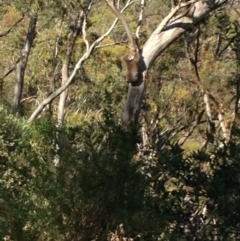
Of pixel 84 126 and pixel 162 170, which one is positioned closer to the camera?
pixel 162 170

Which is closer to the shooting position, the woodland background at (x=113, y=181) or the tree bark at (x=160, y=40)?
the woodland background at (x=113, y=181)

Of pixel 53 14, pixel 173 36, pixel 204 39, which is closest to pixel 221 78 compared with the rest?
pixel 204 39

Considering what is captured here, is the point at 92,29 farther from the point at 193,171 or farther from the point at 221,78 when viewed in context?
the point at 193,171

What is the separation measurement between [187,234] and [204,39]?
1080 centimetres

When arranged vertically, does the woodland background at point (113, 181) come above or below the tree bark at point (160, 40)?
below

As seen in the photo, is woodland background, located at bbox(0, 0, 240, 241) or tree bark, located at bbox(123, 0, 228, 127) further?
tree bark, located at bbox(123, 0, 228, 127)

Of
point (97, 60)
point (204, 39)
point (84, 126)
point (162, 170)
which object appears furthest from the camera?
point (97, 60)

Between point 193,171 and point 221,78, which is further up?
point 221,78

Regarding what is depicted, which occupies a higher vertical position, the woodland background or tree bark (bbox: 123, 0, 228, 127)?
tree bark (bbox: 123, 0, 228, 127)

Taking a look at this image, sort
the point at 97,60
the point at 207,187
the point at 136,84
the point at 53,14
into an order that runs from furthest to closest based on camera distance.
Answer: the point at 97,60 < the point at 53,14 < the point at 136,84 < the point at 207,187

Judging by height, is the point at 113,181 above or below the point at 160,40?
below

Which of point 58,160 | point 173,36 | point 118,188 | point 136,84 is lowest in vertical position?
point 118,188

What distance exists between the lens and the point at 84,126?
17.3 feet

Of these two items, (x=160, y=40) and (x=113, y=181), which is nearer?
(x=113, y=181)
